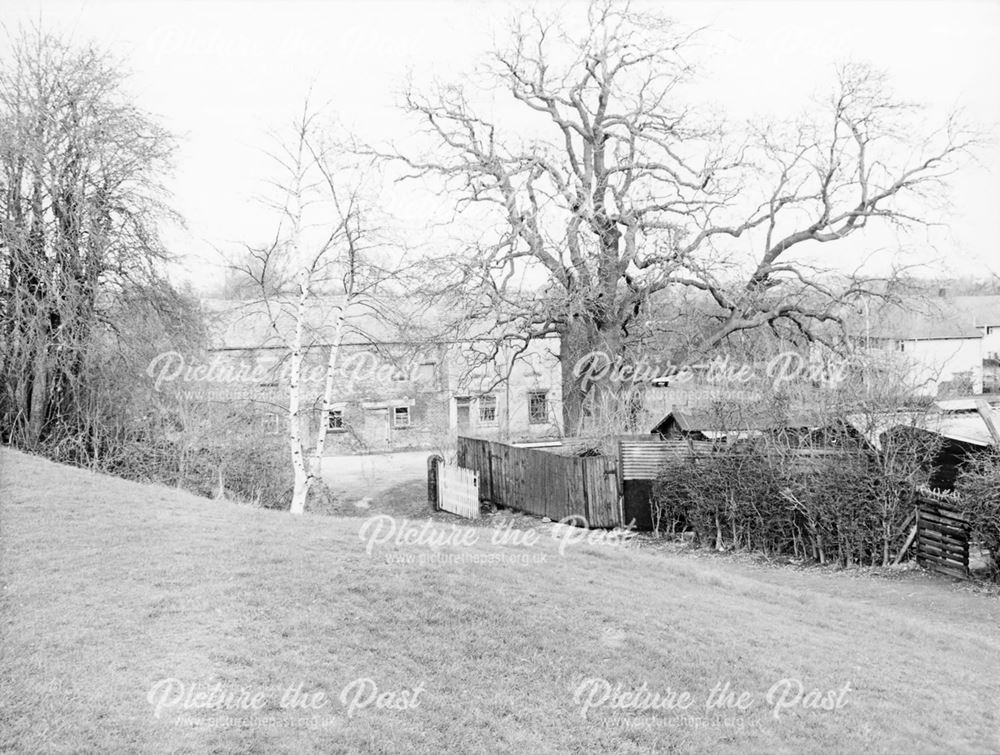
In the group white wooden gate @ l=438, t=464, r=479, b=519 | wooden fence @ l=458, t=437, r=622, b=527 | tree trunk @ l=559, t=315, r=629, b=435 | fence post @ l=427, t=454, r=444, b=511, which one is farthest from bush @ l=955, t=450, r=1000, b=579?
fence post @ l=427, t=454, r=444, b=511

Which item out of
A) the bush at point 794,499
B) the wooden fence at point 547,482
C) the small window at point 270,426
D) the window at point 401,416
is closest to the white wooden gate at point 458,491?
the wooden fence at point 547,482

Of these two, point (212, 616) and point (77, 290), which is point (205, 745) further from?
point (77, 290)

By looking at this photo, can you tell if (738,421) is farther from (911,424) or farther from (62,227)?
(62,227)

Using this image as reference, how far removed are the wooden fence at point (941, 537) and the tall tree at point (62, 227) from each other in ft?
53.1

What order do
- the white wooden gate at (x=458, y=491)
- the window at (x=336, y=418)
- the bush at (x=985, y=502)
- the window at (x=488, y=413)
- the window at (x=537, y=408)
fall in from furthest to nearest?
the window at (x=537, y=408) → the window at (x=488, y=413) → the white wooden gate at (x=458, y=491) → the window at (x=336, y=418) → the bush at (x=985, y=502)

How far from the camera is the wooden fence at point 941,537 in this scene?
15344 millimetres

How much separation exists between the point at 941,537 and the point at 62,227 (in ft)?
57.8

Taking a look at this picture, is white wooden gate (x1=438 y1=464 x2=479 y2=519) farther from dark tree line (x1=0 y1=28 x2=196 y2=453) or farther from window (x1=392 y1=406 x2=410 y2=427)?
window (x1=392 y1=406 x2=410 y2=427)

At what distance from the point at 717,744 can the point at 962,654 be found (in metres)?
4.92

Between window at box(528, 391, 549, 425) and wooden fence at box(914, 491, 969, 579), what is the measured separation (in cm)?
2811

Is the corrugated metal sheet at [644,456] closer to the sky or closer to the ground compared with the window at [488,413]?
closer to the ground

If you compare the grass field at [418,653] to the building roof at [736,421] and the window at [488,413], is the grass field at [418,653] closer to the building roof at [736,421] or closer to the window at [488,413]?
the building roof at [736,421]

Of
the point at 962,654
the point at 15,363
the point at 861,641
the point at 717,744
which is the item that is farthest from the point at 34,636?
the point at 15,363

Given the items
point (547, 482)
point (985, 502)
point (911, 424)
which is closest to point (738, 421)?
point (911, 424)
